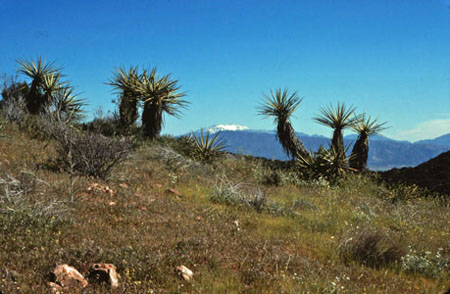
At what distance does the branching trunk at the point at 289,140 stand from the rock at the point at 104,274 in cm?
1480

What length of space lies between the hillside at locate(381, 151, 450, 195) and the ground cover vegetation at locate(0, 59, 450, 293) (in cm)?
243

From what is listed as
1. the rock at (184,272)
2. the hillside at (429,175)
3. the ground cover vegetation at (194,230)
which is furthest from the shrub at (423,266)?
the hillside at (429,175)

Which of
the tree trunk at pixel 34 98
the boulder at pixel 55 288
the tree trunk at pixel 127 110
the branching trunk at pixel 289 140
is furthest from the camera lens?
the tree trunk at pixel 34 98

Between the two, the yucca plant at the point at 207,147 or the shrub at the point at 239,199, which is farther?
the yucca plant at the point at 207,147

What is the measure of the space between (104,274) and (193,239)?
1.64 metres

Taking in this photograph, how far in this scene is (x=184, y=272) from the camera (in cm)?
418

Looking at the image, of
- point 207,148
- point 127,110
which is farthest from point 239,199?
point 127,110

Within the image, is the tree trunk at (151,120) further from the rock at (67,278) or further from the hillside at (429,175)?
the rock at (67,278)

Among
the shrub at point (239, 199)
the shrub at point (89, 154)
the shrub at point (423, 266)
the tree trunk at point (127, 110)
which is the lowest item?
the shrub at point (423, 266)

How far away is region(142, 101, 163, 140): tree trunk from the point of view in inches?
736

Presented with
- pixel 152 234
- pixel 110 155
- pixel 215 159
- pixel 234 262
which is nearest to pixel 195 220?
pixel 152 234

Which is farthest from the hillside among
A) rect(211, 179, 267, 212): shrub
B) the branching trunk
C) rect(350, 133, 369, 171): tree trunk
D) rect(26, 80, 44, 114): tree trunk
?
rect(26, 80, 44, 114): tree trunk

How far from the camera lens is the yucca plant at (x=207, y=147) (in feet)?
53.1

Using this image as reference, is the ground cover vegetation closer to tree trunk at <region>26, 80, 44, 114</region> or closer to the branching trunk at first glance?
the branching trunk
